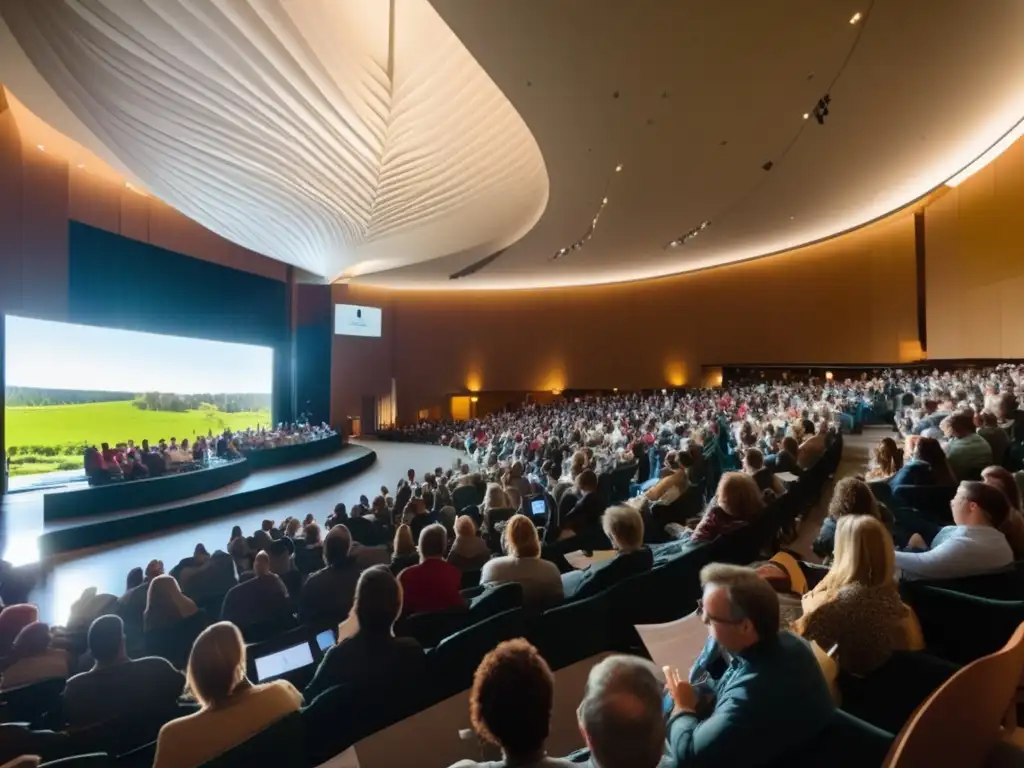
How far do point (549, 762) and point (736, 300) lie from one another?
22.0 meters

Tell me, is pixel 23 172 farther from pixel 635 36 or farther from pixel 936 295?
pixel 936 295

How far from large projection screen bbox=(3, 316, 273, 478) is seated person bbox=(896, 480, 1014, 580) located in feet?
39.4

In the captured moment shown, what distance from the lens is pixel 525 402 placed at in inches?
950

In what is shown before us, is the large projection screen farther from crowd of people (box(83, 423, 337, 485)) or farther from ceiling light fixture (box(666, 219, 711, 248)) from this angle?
ceiling light fixture (box(666, 219, 711, 248))

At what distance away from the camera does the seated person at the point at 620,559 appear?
3055 mm

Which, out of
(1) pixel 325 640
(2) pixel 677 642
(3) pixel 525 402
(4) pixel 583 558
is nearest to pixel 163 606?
(1) pixel 325 640

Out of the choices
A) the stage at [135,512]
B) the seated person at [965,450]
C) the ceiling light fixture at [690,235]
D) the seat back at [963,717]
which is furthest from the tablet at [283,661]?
the ceiling light fixture at [690,235]

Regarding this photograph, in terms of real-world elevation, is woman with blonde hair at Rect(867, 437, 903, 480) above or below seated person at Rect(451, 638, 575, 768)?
above

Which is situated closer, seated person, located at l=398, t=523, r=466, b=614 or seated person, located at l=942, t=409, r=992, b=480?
seated person, located at l=398, t=523, r=466, b=614

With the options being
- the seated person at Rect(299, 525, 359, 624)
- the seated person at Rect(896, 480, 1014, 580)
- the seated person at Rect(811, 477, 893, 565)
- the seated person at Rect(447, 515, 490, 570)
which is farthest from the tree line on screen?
the seated person at Rect(896, 480, 1014, 580)

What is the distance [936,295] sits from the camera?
15.8 m

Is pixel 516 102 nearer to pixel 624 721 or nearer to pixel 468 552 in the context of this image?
pixel 468 552

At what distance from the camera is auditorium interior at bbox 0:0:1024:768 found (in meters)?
1.89

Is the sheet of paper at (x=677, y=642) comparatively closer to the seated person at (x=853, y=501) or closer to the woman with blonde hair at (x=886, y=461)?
the seated person at (x=853, y=501)
